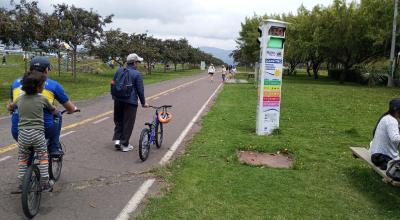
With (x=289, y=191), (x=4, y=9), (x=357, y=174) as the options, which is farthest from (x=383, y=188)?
(x=4, y=9)

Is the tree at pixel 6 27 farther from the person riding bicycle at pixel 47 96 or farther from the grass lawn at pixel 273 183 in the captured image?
the person riding bicycle at pixel 47 96

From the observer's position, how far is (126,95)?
28.2ft

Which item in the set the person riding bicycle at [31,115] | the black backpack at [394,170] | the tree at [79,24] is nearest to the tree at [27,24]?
the tree at [79,24]

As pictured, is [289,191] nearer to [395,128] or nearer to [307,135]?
[395,128]

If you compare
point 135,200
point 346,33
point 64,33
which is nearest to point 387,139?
point 135,200

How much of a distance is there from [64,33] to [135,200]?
28.5 metres

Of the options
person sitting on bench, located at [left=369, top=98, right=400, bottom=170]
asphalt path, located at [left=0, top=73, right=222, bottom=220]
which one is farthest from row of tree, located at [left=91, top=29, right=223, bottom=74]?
person sitting on bench, located at [left=369, top=98, right=400, bottom=170]

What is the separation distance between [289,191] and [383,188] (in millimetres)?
1532

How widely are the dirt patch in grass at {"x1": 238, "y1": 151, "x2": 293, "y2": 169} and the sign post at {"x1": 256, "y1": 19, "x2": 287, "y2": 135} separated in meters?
2.32

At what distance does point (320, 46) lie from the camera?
41.7 meters

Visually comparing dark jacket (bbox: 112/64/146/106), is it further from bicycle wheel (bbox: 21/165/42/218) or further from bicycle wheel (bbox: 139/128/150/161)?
bicycle wheel (bbox: 21/165/42/218)

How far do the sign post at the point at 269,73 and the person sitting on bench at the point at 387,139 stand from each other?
471cm

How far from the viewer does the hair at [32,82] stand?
515 cm

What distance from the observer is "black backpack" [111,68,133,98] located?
8562 millimetres
